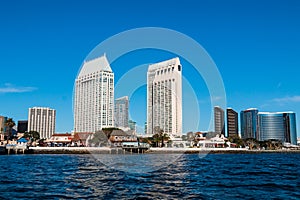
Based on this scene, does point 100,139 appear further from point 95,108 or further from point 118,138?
point 95,108

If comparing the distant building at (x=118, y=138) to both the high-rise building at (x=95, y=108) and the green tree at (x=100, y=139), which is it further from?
the high-rise building at (x=95, y=108)

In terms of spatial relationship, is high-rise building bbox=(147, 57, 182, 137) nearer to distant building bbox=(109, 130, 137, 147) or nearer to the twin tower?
the twin tower

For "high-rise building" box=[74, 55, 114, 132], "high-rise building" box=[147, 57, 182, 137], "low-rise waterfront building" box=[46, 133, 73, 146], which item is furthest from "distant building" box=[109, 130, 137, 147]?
"high-rise building" box=[147, 57, 182, 137]

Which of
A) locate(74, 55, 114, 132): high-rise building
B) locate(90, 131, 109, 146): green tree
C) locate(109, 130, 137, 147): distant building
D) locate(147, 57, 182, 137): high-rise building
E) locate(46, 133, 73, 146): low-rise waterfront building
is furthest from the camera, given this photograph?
locate(46, 133, 73, 146): low-rise waterfront building

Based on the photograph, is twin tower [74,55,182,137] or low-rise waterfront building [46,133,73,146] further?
low-rise waterfront building [46,133,73,146]

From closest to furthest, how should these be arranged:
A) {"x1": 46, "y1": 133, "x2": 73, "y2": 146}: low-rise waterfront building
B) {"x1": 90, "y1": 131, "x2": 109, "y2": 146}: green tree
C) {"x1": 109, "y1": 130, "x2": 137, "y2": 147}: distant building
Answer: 1. {"x1": 109, "y1": 130, "x2": 137, "y2": 147}: distant building
2. {"x1": 90, "y1": 131, "x2": 109, "y2": 146}: green tree
3. {"x1": 46, "y1": 133, "x2": 73, "y2": 146}: low-rise waterfront building

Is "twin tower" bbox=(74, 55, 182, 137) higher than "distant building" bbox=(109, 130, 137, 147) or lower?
higher

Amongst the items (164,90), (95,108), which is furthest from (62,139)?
(164,90)

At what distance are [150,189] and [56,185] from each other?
660cm

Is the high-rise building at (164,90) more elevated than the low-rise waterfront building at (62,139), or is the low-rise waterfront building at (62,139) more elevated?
the high-rise building at (164,90)

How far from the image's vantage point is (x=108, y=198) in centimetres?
1792

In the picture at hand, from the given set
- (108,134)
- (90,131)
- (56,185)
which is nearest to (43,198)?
(56,185)

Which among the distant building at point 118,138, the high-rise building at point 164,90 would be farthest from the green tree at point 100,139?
the high-rise building at point 164,90

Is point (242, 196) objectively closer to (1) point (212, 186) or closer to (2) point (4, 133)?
(1) point (212, 186)
